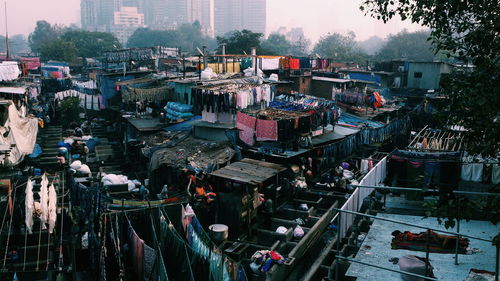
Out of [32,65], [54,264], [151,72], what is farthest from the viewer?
[32,65]

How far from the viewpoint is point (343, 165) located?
69.5 ft

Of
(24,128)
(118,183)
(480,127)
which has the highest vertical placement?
(480,127)

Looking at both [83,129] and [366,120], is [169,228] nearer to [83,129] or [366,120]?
[366,120]

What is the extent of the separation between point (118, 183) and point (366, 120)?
16362 millimetres

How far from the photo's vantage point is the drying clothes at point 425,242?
8.73 metres

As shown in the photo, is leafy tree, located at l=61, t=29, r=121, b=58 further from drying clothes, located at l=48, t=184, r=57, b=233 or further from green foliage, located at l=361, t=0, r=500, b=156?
green foliage, located at l=361, t=0, r=500, b=156

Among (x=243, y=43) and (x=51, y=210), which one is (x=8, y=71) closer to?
(x=51, y=210)

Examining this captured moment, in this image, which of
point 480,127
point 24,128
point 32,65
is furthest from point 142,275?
point 32,65

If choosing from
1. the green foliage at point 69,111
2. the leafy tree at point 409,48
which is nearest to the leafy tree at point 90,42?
the green foliage at point 69,111

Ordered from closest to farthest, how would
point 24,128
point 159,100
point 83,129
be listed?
point 24,128, point 159,100, point 83,129

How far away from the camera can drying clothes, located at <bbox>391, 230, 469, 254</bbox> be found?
873 centimetres

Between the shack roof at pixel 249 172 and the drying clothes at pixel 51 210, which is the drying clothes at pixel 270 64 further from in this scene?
the drying clothes at pixel 51 210

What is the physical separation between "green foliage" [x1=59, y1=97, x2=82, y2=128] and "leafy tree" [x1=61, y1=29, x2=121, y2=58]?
5510 cm

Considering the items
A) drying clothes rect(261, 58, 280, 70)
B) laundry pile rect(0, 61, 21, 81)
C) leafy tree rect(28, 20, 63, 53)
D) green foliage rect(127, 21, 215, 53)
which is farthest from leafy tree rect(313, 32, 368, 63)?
leafy tree rect(28, 20, 63, 53)
